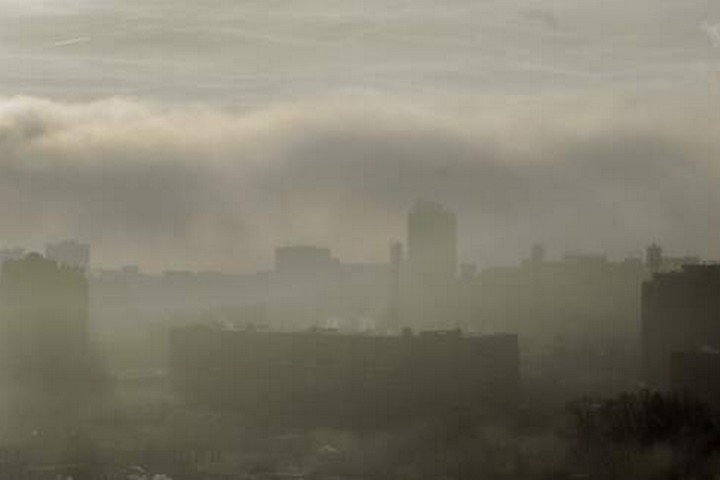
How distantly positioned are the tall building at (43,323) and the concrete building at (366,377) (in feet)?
76.7

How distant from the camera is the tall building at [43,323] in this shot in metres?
138

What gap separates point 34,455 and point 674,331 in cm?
4963

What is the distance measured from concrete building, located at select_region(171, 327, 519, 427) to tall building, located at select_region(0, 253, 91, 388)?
2336cm

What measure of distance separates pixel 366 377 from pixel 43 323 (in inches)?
1608

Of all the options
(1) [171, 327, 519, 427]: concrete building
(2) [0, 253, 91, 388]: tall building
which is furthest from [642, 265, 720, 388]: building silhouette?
(2) [0, 253, 91, 388]: tall building

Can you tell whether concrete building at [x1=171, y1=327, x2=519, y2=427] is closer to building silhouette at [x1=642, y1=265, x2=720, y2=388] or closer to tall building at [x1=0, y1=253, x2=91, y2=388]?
building silhouette at [x1=642, y1=265, x2=720, y2=388]

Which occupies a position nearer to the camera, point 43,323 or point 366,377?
point 366,377

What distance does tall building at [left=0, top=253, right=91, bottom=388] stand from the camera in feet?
452

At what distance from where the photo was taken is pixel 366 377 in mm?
112375

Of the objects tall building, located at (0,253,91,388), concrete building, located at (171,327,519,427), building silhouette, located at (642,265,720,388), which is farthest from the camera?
tall building, located at (0,253,91,388)

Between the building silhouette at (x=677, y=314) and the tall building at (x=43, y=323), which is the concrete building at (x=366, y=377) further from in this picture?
the tall building at (x=43, y=323)

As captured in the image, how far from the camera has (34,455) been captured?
328 ft

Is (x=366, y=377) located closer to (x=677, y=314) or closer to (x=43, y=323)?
(x=677, y=314)

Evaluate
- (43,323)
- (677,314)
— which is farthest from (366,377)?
(43,323)
